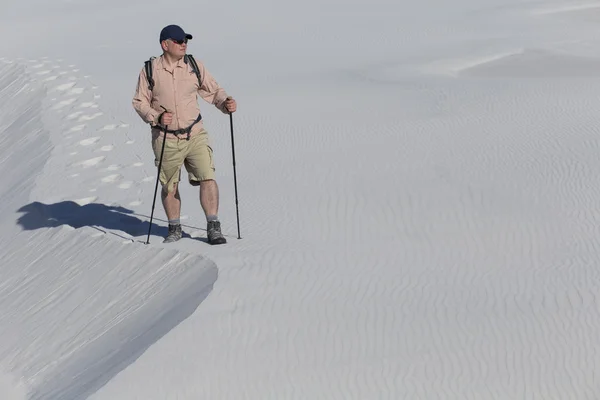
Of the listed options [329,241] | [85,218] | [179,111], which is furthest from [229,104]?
[85,218]

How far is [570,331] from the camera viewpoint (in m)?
7.26

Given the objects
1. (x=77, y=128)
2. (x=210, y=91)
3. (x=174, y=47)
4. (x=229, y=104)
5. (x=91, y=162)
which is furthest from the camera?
(x=77, y=128)

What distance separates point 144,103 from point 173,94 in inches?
9.2

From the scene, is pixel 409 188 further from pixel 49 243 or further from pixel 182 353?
pixel 182 353

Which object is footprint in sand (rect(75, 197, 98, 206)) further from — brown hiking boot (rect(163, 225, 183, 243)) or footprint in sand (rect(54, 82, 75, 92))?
footprint in sand (rect(54, 82, 75, 92))

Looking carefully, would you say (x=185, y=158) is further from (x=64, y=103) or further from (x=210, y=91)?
(x=64, y=103)

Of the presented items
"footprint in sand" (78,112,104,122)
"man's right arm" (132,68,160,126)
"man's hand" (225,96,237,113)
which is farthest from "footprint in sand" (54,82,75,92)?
"man's hand" (225,96,237,113)

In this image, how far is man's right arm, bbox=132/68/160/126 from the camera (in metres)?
8.55

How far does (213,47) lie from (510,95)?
315 inches

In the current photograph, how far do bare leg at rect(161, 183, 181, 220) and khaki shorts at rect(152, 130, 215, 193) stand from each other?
0.22 feet

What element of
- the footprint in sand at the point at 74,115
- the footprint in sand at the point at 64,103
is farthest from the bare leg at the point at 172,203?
the footprint in sand at the point at 64,103

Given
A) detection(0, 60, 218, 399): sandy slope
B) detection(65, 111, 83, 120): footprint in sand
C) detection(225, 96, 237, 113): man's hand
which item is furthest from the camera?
detection(65, 111, 83, 120): footprint in sand

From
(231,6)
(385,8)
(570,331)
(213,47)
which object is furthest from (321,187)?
(231,6)

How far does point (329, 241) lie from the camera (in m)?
9.18
